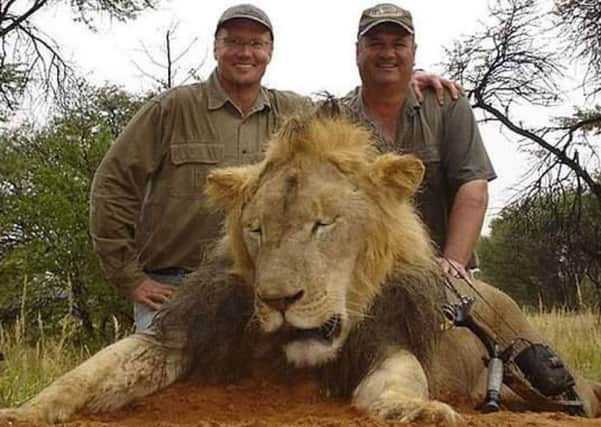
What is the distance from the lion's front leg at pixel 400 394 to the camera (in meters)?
3.16

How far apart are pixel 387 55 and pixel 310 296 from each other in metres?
2.46

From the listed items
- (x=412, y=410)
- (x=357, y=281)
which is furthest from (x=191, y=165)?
(x=412, y=410)

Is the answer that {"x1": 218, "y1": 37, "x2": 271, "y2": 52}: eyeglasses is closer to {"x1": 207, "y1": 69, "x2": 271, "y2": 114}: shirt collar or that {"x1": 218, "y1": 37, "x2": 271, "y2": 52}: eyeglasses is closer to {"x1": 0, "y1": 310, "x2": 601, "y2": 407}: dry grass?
{"x1": 207, "y1": 69, "x2": 271, "y2": 114}: shirt collar

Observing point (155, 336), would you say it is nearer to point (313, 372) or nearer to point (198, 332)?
point (198, 332)

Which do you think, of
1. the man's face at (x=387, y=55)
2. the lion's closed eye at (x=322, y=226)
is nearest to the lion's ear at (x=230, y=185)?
the lion's closed eye at (x=322, y=226)

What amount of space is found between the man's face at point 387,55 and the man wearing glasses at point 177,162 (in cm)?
38

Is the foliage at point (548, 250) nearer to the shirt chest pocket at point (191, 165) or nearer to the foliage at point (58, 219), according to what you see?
the shirt chest pocket at point (191, 165)

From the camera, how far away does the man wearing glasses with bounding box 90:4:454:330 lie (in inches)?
228

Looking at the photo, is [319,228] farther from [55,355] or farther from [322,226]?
[55,355]

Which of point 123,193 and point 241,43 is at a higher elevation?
point 241,43

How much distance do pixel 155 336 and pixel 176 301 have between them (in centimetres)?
17

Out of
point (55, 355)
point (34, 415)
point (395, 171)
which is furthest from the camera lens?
point (55, 355)

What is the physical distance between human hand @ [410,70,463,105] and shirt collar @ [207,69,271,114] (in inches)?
31.1

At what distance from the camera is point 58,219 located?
13.9 meters
